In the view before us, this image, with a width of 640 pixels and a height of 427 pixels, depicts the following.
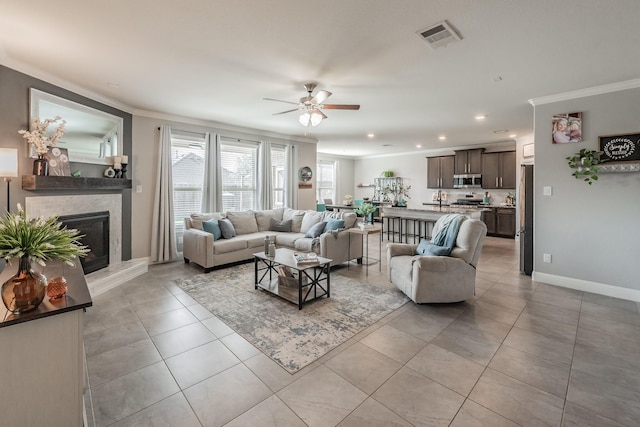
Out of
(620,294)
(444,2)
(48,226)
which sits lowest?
(620,294)

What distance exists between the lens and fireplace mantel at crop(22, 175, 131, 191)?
3215 mm

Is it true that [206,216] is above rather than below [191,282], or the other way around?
above

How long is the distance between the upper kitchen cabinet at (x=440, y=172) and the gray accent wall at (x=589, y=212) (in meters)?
4.70

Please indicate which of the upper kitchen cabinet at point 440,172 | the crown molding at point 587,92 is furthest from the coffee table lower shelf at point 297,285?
the upper kitchen cabinet at point 440,172

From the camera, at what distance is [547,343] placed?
2520 mm

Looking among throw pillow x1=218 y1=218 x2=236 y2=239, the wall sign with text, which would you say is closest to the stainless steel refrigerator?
the wall sign with text

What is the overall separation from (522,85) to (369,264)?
339 cm

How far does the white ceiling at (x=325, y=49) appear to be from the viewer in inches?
83.4

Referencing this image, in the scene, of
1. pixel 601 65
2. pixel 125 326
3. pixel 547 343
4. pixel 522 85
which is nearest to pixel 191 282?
pixel 125 326

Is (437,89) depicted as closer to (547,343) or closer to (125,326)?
(547,343)

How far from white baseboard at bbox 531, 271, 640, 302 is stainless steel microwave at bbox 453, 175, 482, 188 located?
15.0 feet

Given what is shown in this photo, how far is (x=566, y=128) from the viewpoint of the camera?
389 cm

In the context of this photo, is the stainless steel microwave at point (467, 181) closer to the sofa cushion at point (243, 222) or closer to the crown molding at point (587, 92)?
the crown molding at point (587, 92)

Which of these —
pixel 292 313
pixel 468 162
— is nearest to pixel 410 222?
pixel 468 162
